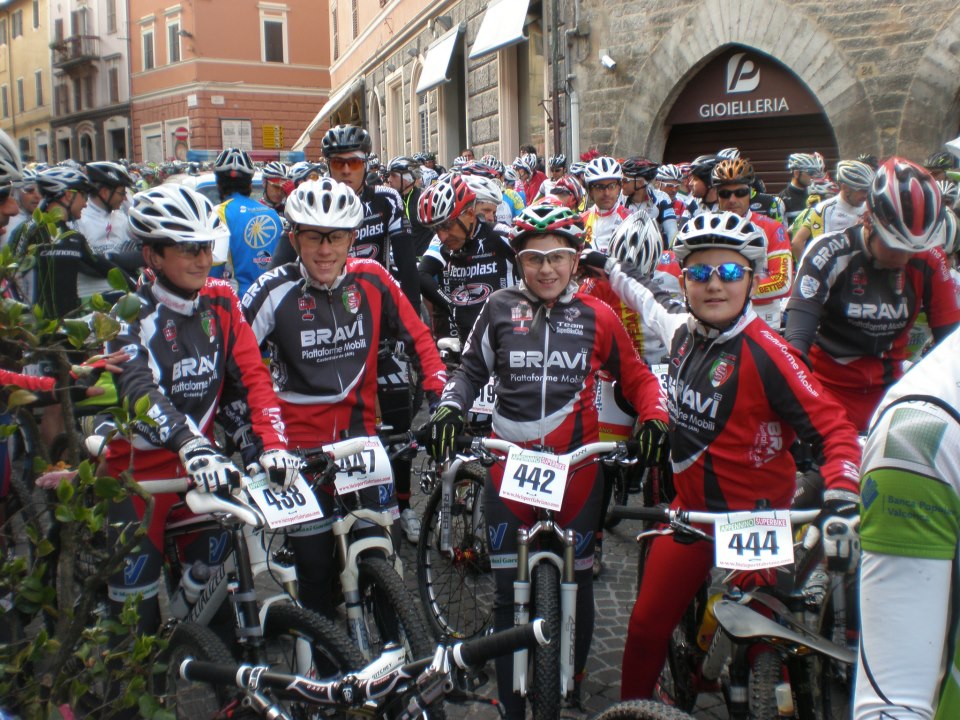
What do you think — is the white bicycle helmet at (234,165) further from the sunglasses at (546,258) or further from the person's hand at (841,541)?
the person's hand at (841,541)

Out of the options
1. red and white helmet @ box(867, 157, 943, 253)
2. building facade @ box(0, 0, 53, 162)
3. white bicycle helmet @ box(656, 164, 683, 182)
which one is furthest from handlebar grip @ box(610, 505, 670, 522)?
building facade @ box(0, 0, 53, 162)

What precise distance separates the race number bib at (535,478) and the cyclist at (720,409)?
0.41m

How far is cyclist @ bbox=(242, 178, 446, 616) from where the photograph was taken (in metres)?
3.72

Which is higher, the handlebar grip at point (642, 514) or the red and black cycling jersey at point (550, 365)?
the red and black cycling jersey at point (550, 365)

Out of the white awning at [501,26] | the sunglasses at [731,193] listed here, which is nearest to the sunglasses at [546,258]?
the sunglasses at [731,193]

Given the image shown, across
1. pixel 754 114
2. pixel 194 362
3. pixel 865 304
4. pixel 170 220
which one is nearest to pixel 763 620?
pixel 865 304

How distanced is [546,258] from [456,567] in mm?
1838

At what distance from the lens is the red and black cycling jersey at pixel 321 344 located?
3.75 meters

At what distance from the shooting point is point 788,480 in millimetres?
3105

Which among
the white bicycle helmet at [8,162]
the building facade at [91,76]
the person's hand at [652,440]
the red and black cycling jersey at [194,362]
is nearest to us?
the person's hand at [652,440]

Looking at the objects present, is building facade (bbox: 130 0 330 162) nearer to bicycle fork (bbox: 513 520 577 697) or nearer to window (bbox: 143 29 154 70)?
window (bbox: 143 29 154 70)

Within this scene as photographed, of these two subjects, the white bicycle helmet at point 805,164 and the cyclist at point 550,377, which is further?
the white bicycle helmet at point 805,164

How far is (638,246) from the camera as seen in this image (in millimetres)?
A: 4609

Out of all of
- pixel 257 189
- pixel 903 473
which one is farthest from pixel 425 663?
pixel 257 189
